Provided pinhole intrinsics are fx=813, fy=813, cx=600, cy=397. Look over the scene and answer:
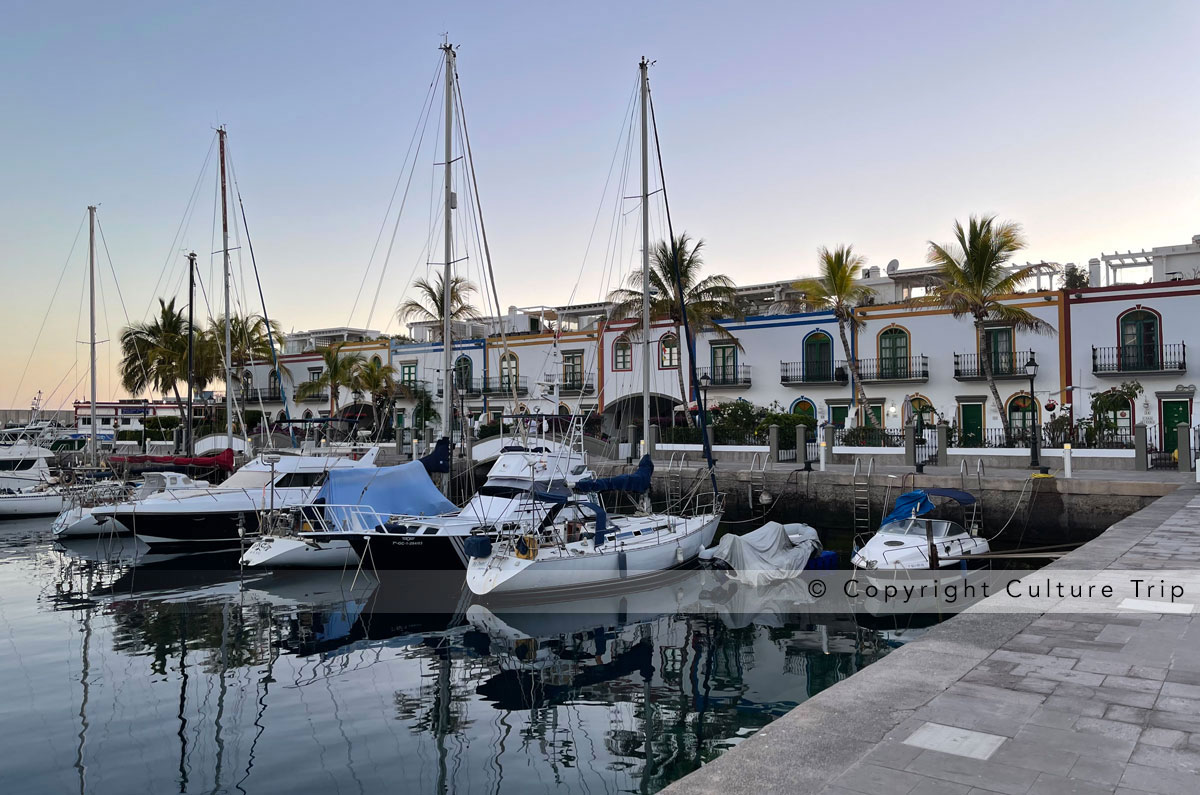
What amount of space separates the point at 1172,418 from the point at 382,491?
30.2 metres

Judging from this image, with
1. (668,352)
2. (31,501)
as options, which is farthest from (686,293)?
(31,501)

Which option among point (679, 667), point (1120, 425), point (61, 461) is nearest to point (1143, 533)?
point (679, 667)

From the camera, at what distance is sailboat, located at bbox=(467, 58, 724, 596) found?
15.7m

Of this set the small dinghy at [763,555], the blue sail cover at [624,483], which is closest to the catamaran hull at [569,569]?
the small dinghy at [763,555]

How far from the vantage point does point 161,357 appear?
53.8 meters

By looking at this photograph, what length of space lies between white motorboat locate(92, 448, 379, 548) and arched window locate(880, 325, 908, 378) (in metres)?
24.5

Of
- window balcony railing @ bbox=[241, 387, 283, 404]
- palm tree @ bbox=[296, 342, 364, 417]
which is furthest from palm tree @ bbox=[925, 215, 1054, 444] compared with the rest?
window balcony railing @ bbox=[241, 387, 283, 404]

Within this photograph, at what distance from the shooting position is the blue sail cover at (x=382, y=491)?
820 inches

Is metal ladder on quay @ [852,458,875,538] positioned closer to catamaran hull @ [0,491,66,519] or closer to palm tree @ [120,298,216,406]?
catamaran hull @ [0,491,66,519]

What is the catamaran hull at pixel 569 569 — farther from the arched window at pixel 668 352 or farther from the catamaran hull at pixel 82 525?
the arched window at pixel 668 352

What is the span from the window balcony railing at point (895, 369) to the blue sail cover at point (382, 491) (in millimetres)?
23173

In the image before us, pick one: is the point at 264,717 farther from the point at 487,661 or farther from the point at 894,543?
the point at 894,543

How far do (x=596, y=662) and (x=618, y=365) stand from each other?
32.9m

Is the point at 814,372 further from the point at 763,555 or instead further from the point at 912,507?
the point at 763,555
